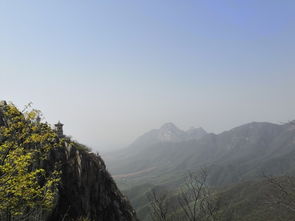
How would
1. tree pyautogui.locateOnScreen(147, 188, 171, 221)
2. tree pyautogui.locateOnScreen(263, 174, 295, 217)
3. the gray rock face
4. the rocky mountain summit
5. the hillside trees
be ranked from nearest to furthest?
1. tree pyautogui.locateOnScreen(263, 174, 295, 217)
2. tree pyautogui.locateOnScreen(147, 188, 171, 221)
3. the hillside trees
4. the rocky mountain summit
5. the gray rock face

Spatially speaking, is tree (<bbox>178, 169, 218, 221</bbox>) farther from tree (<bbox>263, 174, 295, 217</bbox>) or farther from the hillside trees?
tree (<bbox>263, 174, 295, 217</bbox>)

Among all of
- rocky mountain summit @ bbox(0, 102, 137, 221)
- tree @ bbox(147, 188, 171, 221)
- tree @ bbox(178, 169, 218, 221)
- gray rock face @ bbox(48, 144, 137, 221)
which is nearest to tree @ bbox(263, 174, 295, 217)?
tree @ bbox(178, 169, 218, 221)

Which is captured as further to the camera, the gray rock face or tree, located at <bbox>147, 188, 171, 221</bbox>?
the gray rock face

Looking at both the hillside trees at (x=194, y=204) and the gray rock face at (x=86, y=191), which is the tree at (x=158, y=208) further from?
the gray rock face at (x=86, y=191)

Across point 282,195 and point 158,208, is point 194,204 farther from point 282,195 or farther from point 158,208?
point 282,195

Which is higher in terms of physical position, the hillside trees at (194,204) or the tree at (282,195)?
the tree at (282,195)

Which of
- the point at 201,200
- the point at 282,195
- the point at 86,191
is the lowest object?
the point at 86,191

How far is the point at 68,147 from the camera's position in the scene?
143 feet

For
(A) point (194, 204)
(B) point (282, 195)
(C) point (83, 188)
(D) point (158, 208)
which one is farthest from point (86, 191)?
(B) point (282, 195)

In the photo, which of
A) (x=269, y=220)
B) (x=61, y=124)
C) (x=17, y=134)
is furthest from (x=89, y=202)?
(x=269, y=220)

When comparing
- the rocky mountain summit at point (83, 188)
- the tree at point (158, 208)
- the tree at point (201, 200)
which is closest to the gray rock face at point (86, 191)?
the rocky mountain summit at point (83, 188)

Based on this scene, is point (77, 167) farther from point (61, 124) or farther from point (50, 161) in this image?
point (61, 124)

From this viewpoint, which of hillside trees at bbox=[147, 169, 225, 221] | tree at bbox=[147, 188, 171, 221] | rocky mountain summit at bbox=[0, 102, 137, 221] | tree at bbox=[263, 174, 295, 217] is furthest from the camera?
rocky mountain summit at bbox=[0, 102, 137, 221]

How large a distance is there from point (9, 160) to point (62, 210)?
2425 centimetres
